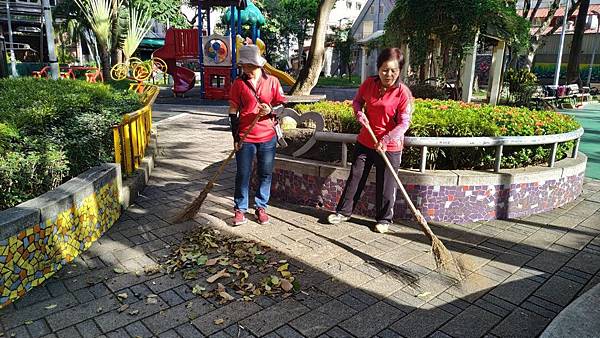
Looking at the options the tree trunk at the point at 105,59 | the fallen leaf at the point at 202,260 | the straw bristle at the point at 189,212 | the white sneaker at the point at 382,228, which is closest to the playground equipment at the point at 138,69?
the tree trunk at the point at 105,59

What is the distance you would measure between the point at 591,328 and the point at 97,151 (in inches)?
168

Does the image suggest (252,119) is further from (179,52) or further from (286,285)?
(179,52)

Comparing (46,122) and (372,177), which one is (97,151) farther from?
(372,177)

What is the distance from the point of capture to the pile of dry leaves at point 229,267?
3.09 metres

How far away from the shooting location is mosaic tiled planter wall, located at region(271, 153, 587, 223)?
14.2ft

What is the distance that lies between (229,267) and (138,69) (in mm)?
11876

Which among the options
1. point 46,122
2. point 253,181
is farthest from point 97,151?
point 253,181

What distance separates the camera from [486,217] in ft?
14.7

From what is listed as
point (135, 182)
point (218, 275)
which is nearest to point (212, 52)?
point (135, 182)

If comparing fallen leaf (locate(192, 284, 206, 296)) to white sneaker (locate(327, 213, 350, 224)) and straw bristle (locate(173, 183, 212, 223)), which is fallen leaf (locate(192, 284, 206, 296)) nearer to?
straw bristle (locate(173, 183, 212, 223))

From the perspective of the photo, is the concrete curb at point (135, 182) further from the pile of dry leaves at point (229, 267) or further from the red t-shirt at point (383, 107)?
the red t-shirt at point (383, 107)

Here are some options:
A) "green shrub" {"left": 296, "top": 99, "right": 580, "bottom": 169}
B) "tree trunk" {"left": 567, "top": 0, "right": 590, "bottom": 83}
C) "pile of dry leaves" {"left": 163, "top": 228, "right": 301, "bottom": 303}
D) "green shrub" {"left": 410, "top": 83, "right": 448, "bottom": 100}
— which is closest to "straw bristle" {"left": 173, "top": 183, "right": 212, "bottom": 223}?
"pile of dry leaves" {"left": 163, "top": 228, "right": 301, "bottom": 303}

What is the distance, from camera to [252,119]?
413 cm

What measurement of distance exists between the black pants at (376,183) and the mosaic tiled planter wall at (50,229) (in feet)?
7.23
